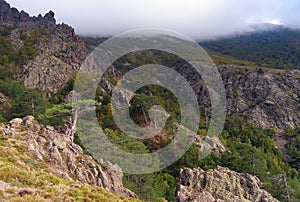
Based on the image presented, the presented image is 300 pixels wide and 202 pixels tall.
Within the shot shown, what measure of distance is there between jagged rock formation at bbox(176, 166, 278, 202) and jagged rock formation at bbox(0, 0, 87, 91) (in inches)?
2817

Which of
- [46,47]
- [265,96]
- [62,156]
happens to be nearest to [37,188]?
[62,156]

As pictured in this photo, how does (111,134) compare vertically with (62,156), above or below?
below

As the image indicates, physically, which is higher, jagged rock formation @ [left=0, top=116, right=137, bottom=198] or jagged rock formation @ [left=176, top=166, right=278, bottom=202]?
jagged rock formation @ [left=0, top=116, right=137, bottom=198]

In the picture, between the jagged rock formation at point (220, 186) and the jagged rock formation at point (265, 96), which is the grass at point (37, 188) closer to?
the jagged rock formation at point (220, 186)

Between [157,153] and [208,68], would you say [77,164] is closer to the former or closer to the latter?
[157,153]

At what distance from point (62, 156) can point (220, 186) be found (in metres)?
21.7

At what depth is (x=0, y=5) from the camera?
17362cm

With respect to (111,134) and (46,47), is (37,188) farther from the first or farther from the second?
(46,47)

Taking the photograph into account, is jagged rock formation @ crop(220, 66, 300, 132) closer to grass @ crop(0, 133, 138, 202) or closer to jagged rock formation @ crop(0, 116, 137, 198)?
jagged rock formation @ crop(0, 116, 137, 198)

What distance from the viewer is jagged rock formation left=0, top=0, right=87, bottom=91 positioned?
111 metres

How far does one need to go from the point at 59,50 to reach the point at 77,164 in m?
95.5

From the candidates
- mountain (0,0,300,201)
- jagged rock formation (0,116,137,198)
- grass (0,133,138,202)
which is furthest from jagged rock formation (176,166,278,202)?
grass (0,133,138,202)

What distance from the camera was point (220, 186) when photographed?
4756 cm

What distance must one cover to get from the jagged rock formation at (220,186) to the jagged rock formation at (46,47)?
71554 millimetres
